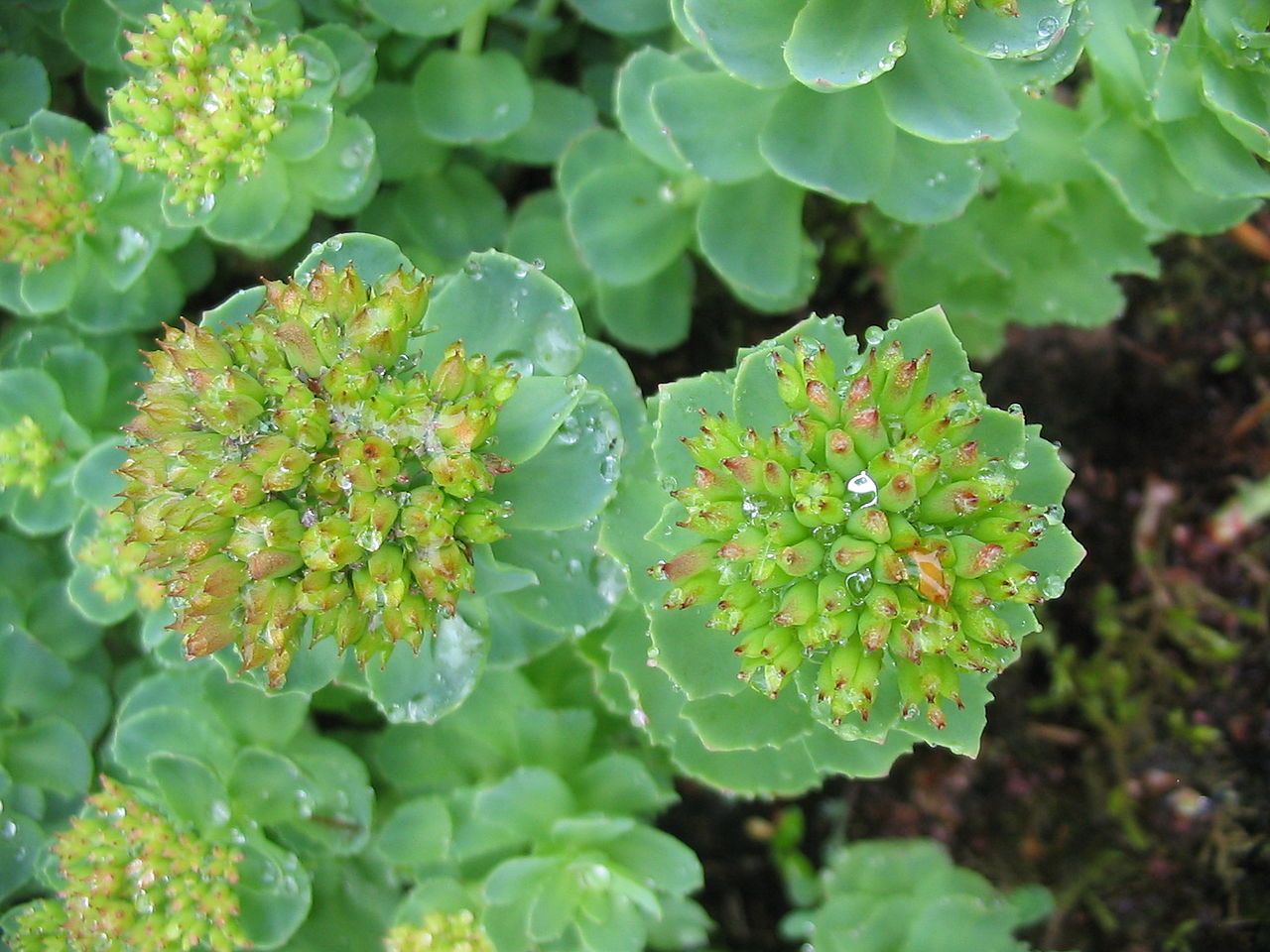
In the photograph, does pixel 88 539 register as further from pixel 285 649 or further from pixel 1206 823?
pixel 1206 823

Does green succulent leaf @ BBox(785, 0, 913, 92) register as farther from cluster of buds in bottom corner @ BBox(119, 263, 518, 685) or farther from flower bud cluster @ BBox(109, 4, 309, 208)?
flower bud cluster @ BBox(109, 4, 309, 208)

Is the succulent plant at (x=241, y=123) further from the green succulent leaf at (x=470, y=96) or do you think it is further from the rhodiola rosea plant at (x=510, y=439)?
the green succulent leaf at (x=470, y=96)

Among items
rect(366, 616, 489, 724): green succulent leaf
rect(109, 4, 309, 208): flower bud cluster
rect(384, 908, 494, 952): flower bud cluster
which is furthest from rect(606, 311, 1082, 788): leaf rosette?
rect(109, 4, 309, 208): flower bud cluster

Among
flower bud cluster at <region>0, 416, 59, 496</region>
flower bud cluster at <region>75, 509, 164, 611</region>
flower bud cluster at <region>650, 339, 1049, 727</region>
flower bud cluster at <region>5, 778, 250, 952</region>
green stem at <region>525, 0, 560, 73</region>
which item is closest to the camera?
flower bud cluster at <region>650, 339, 1049, 727</region>

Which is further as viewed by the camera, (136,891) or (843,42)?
(136,891)

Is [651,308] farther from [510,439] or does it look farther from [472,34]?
[510,439]

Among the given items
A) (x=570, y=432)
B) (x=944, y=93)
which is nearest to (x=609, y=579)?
(x=570, y=432)

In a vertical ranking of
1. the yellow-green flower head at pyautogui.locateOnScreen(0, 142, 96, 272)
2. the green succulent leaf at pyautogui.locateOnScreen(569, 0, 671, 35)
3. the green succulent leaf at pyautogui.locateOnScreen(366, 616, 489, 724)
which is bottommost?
the green succulent leaf at pyautogui.locateOnScreen(366, 616, 489, 724)
